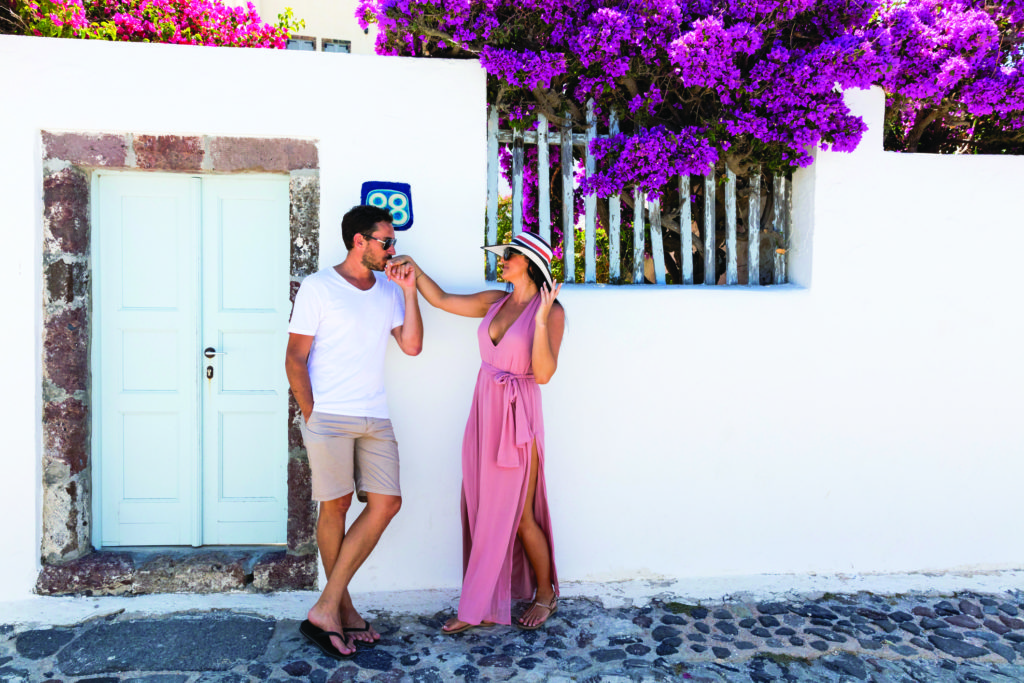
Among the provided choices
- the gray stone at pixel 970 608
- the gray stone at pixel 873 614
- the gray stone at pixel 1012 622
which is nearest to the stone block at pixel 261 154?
the gray stone at pixel 873 614

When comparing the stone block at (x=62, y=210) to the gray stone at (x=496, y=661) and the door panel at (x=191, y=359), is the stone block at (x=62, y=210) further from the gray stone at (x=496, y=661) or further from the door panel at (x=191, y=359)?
the gray stone at (x=496, y=661)

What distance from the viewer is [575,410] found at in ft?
12.8

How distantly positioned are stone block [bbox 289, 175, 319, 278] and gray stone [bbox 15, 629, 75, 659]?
194cm

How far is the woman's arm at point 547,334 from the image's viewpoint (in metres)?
3.21

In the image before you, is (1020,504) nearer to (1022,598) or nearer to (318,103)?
(1022,598)

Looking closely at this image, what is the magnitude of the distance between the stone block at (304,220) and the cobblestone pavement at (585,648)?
67.8 inches

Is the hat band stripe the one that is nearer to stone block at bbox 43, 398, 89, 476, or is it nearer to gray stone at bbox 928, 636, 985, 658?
stone block at bbox 43, 398, 89, 476

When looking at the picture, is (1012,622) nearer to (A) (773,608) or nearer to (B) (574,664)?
(A) (773,608)

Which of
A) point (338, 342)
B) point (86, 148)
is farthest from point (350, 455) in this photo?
point (86, 148)

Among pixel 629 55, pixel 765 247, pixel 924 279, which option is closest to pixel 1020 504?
pixel 924 279

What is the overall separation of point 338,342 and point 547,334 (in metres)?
0.92

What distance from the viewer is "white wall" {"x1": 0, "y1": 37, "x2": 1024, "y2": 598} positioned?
3.63m

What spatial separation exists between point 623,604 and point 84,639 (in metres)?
2.53

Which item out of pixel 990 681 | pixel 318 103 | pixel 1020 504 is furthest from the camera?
pixel 1020 504
